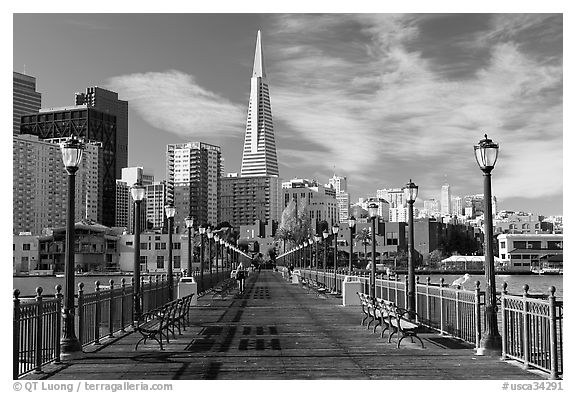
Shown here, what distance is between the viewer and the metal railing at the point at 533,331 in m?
11.1

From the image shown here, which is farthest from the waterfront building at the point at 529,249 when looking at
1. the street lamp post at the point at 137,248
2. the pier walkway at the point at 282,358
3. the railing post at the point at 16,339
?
the railing post at the point at 16,339

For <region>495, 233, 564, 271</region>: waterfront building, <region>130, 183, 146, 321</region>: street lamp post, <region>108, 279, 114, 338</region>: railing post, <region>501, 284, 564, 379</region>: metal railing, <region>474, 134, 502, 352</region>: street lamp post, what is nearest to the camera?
<region>501, 284, 564, 379</region>: metal railing

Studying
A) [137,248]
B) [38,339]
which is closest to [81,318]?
[38,339]

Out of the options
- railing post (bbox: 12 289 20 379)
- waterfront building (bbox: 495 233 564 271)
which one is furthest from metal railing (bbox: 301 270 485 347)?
waterfront building (bbox: 495 233 564 271)

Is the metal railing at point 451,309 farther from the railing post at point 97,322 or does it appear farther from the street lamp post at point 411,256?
the railing post at point 97,322

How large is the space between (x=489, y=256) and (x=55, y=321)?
27.0 ft

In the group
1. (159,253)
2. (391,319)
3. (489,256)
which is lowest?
(391,319)

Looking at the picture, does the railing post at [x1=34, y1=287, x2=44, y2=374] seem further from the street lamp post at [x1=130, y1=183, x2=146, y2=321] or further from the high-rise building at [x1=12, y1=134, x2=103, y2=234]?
the high-rise building at [x1=12, y1=134, x2=103, y2=234]

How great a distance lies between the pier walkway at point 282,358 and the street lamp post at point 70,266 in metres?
0.35

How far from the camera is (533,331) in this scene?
12.6 metres

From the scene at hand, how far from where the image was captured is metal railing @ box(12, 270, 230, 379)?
11.4m

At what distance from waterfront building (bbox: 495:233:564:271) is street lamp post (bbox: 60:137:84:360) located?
553 feet

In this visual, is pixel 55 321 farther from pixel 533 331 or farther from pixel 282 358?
pixel 533 331
